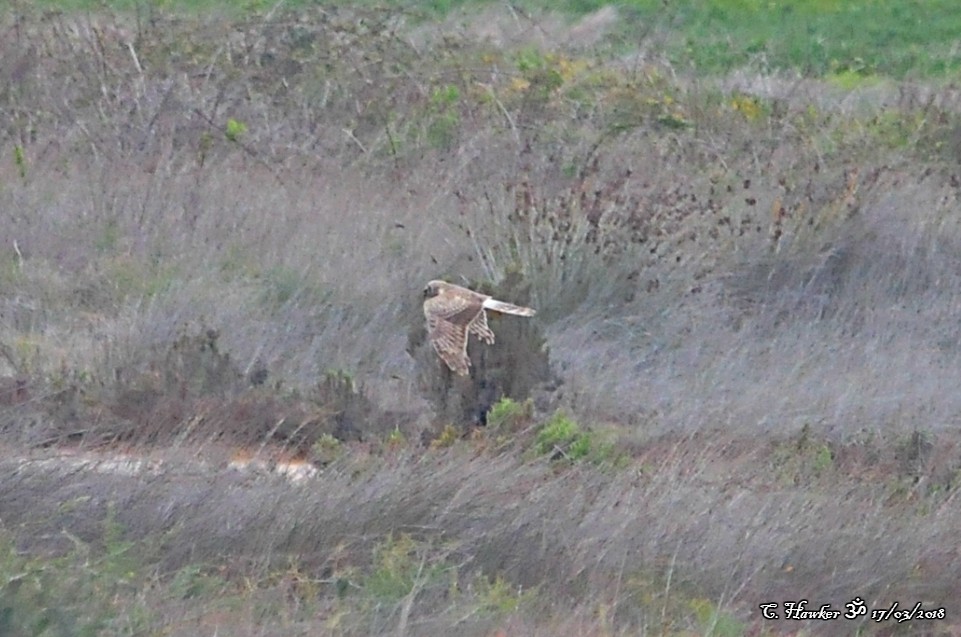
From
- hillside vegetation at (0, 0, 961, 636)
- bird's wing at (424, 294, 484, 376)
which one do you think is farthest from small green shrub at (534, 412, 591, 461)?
bird's wing at (424, 294, 484, 376)

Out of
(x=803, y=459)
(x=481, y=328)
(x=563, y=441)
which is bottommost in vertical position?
(x=803, y=459)

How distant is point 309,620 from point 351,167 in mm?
7394

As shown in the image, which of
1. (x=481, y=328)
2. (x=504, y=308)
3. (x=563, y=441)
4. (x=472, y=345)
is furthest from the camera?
(x=472, y=345)

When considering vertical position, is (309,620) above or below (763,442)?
above

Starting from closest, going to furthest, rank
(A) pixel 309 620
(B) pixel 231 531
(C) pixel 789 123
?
(A) pixel 309 620, (B) pixel 231 531, (C) pixel 789 123

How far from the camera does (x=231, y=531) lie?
4652 millimetres

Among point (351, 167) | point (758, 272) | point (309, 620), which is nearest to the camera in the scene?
point (309, 620)

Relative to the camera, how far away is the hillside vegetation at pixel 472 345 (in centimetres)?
460

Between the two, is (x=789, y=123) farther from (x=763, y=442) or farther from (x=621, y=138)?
(x=763, y=442)

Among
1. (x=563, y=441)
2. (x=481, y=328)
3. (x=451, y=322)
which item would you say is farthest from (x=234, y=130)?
(x=563, y=441)

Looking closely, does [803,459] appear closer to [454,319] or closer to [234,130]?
[454,319]

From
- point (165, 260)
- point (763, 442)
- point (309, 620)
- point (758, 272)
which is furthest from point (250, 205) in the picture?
point (309, 620)

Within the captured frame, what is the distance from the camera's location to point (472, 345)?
6770 millimetres

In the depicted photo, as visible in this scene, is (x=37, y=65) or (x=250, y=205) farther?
(x=37, y=65)
